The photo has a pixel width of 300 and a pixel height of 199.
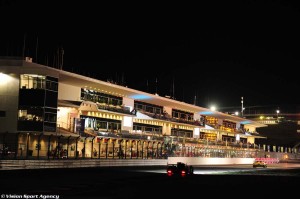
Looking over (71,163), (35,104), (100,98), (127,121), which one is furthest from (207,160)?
(35,104)

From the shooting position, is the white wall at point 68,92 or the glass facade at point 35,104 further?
the white wall at point 68,92

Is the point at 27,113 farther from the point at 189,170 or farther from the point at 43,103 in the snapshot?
the point at 189,170

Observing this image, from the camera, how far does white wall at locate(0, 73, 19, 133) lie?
53.6m

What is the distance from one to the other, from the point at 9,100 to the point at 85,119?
50.8 ft

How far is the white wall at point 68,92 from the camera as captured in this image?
63.2 m

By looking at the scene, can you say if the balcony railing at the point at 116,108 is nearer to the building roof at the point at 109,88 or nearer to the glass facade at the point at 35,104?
the building roof at the point at 109,88

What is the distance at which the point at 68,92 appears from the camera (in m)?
64.6

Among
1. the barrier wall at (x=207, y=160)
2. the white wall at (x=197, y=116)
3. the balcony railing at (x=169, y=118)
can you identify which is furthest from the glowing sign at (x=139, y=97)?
the white wall at (x=197, y=116)

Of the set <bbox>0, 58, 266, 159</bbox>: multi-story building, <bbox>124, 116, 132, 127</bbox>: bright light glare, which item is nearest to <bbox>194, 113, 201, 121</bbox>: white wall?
<bbox>0, 58, 266, 159</bbox>: multi-story building

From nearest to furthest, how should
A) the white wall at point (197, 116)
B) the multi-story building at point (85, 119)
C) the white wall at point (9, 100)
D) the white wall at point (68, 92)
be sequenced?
the white wall at point (9, 100) < the multi-story building at point (85, 119) < the white wall at point (68, 92) < the white wall at point (197, 116)

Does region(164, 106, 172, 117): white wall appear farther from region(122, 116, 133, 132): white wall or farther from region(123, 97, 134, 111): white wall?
region(122, 116, 133, 132): white wall

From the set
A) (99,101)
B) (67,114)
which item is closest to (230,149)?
(99,101)

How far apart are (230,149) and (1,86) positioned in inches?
2641

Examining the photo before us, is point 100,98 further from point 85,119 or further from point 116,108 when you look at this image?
point 85,119
